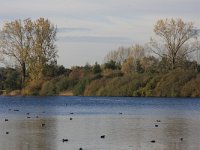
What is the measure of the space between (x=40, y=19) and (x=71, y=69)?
72.4ft

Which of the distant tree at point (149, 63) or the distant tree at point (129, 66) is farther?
the distant tree at point (129, 66)

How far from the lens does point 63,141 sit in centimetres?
2750

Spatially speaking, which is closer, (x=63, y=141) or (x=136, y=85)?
(x=63, y=141)

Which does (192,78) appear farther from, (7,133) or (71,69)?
(7,133)

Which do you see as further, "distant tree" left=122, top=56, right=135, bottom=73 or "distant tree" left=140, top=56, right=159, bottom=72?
"distant tree" left=122, top=56, right=135, bottom=73

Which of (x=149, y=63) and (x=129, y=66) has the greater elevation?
(x=149, y=63)

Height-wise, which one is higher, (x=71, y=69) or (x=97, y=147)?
(x=71, y=69)

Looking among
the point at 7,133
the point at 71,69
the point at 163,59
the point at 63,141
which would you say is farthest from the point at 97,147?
the point at 71,69

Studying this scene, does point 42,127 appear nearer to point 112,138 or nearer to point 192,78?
point 112,138

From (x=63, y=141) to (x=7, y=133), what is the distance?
530 cm

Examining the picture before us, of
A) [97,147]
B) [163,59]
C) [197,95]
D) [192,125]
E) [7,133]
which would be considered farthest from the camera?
[163,59]

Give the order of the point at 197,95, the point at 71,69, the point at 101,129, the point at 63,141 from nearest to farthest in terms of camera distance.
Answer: the point at 63,141, the point at 101,129, the point at 197,95, the point at 71,69

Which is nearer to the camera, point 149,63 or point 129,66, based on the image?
point 149,63

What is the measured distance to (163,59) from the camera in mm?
105250
